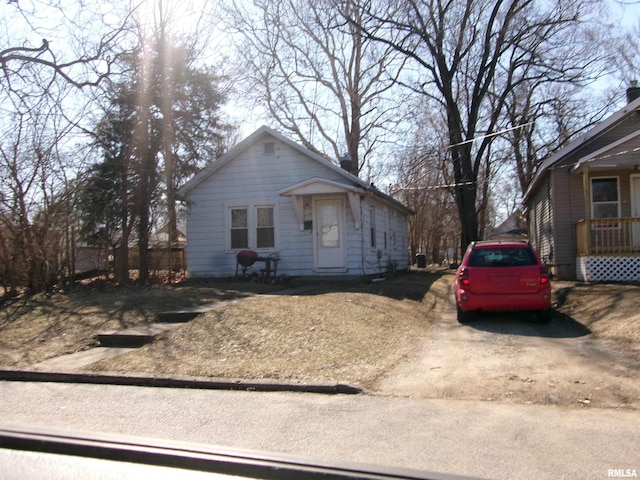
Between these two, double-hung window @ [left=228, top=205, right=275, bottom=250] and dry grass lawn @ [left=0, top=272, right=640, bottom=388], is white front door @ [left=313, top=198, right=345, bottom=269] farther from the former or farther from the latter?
dry grass lawn @ [left=0, top=272, right=640, bottom=388]

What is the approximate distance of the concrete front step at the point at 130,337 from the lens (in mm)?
8508

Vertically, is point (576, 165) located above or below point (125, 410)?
above

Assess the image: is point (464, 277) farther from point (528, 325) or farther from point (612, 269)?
point (612, 269)

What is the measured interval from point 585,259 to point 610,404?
10.6 metres

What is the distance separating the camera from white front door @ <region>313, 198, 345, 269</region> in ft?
55.0

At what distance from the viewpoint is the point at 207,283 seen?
16438mm

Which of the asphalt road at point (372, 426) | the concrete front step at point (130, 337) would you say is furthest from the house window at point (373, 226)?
the asphalt road at point (372, 426)

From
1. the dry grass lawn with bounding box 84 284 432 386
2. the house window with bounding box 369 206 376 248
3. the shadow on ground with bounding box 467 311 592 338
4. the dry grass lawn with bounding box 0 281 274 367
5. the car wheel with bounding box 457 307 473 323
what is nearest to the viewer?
the dry grass lawn with bounding box 84 284 432 386

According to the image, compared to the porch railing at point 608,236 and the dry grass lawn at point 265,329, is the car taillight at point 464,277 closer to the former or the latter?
the dry grass lawn at point 265,329

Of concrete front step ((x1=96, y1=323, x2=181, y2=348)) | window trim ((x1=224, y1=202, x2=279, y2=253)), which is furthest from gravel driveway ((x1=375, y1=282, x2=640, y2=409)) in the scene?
window trim ((x1=224, y1=202, x2=279, y2=253))

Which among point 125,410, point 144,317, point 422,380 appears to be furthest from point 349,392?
point 144,317

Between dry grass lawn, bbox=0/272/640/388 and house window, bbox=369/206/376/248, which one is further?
house window, bbox=369/206/376/248

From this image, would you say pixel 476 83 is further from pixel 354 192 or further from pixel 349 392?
pixel 349 392

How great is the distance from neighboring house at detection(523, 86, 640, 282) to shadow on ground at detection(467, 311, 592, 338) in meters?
4.32
